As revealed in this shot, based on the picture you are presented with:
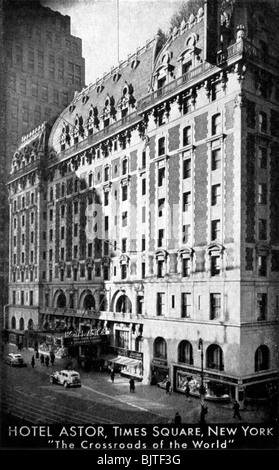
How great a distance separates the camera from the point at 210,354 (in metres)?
25.2

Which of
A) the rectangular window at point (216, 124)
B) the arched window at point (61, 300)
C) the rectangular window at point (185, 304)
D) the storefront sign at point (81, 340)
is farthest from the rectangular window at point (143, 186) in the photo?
the arched window at point (61, 300)

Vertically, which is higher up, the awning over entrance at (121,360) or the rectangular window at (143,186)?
the rectangular window at (143,186)

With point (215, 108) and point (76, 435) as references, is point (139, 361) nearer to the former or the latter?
point (76, 435)

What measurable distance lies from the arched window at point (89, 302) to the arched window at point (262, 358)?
1501cm

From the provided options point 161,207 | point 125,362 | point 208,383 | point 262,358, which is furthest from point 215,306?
point 125,362

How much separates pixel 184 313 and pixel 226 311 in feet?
11.2

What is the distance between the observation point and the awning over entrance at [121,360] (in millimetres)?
29297

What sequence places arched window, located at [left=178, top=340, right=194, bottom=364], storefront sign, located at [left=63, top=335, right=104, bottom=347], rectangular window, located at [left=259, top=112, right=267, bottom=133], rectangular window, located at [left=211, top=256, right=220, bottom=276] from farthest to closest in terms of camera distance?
storefront sign, located at [left=63, top=335, right=104, bottom=347], arched window, located at [left=178, top=340, right=194, bottom=364], rectangular window, located at [left=211, top=256, right=220, bottom=276], rectangular window, located at [left=259, top=112, right=267, bottom=133]

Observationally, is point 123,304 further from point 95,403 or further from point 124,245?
point 95,403

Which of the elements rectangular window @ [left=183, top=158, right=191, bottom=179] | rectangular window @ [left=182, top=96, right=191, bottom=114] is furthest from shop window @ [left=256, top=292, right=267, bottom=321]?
rectangular window @ [left=182, top=96, right=191, bottom=114]

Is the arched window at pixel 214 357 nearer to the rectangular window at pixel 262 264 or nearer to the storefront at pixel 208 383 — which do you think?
the storefront at pixel 208 383

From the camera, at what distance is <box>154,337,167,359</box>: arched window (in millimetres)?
28188

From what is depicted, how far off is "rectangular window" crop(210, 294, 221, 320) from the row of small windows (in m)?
1.62

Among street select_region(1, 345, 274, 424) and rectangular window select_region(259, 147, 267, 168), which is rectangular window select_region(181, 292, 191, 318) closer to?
street select_region(1, 345, 274, 424)
